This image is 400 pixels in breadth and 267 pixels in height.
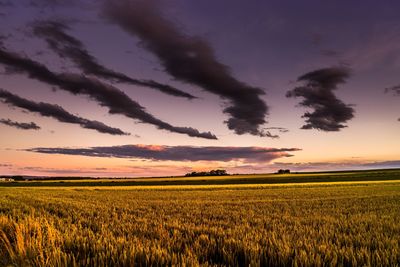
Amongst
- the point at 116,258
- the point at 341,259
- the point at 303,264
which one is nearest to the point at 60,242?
the point at 116,258

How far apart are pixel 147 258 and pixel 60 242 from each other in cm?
298

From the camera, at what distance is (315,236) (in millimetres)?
9555

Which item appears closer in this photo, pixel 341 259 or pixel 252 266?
pixel 252 266

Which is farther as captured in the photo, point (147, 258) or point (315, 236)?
point (315, 236)

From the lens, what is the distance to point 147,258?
18.3 ft

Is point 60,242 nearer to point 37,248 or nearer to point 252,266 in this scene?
point 37,248

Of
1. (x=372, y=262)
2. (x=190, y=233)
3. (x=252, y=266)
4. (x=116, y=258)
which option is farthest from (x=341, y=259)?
(x=190, y=233)

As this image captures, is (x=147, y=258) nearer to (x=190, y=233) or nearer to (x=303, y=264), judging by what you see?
(x=303, y=264)

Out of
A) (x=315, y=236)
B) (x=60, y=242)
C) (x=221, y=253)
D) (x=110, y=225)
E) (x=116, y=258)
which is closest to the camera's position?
(x=116, y=258)

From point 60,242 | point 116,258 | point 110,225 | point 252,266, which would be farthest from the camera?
point 110,225

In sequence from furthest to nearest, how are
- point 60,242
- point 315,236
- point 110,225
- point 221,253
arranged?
point 110,225 < point 315,236 < point 60,242 < point 221,253

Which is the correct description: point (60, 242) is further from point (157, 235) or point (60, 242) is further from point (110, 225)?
point (110, 225)

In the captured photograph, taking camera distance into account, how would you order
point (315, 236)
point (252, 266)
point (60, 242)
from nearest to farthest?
point (252, 266)
point (60, 242)
point (315, 236)

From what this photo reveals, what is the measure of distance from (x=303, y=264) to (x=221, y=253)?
5.74 ft
